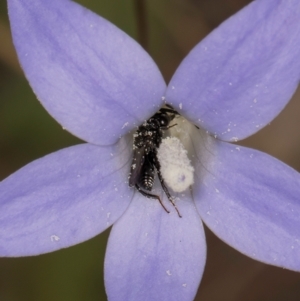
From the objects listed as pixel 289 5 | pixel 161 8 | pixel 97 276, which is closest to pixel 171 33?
pixel 161 8

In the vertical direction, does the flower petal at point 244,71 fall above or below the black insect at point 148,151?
above

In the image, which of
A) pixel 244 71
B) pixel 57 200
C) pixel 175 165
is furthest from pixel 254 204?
pixel 57 200

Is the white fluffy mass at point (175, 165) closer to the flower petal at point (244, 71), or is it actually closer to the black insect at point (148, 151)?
the black insect at point (148, 151)

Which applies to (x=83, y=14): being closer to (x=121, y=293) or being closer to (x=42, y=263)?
(x=121, y=293)

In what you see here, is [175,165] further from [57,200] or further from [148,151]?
[57,200]

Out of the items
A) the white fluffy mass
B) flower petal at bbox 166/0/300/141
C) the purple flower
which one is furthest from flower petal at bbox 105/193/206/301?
flower petal at bbox 166/0/300/141

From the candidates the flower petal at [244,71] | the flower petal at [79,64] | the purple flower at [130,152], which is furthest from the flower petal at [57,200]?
the flower petal at [244,71]

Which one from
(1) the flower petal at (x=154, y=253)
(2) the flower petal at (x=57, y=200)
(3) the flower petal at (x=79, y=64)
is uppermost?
(3) the flower petal at (x=79, y=64)
